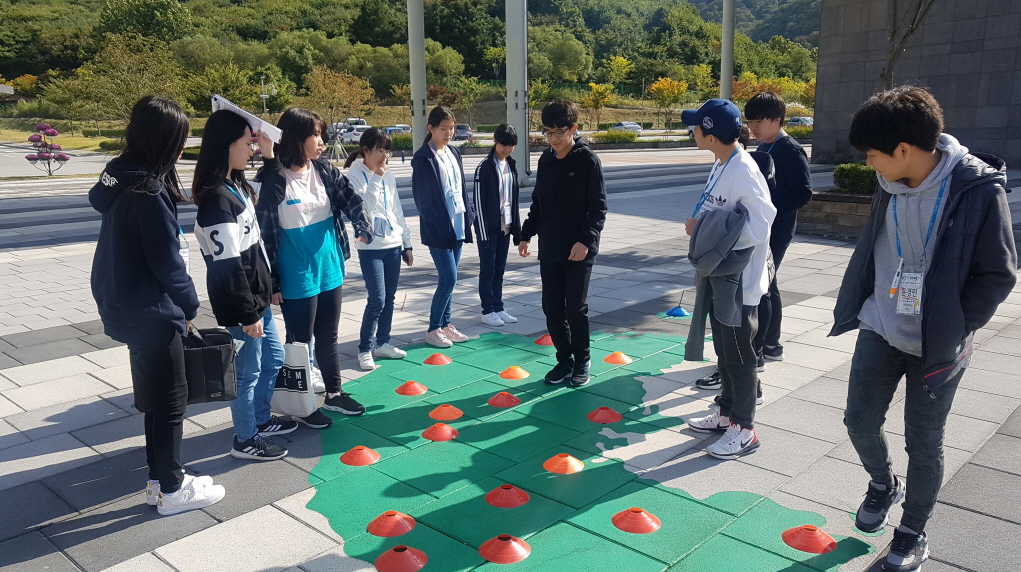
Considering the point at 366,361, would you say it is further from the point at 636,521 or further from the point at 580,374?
the point at 636,521

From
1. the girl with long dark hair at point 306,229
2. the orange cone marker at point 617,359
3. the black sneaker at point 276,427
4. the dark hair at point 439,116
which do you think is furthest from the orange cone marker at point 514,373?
the dark hair at point 439,116

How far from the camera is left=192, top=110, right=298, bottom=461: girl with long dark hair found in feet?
10.9

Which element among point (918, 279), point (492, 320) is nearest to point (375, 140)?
point (492, 320)

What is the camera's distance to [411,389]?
15.9ft

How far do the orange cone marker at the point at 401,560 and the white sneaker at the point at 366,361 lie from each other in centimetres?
252

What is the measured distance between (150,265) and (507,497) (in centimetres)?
184

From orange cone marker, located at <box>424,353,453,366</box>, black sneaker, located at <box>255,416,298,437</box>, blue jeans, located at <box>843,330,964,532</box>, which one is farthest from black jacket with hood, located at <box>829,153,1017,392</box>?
orange cone marker, located at <box>424,353,453,366</box>

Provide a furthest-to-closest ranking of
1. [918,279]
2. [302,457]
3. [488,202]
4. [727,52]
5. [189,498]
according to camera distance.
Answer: [727,52] → [488,202] → [302,457] → [189,498] → [918,279]

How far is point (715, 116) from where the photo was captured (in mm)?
3664

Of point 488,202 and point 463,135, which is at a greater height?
point 463,135

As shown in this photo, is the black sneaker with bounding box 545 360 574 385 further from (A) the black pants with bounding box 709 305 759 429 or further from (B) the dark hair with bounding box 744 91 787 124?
(B) the dark hair with bounding box 744 91 787 124

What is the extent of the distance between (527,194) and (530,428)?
14.2 m

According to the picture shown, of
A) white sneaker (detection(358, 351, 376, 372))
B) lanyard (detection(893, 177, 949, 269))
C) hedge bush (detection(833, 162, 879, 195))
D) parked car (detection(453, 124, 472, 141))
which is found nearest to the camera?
lanyard (detection(893, 177, 949, 269))

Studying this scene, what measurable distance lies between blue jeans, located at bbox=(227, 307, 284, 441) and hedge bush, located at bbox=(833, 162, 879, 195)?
10.5 metres
